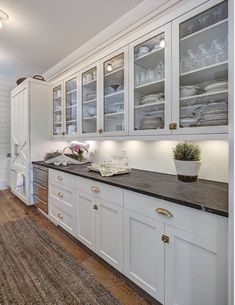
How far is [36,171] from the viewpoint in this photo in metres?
3.15

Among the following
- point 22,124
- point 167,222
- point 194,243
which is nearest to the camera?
point 194,243

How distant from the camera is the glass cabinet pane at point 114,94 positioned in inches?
80.3

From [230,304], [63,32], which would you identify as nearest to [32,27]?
[63,32]

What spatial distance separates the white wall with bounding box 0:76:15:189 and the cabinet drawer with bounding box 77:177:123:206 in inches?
134

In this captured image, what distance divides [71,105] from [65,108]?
0.52ft

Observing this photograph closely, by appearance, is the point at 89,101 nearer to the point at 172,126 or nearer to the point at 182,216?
the point at 172,126

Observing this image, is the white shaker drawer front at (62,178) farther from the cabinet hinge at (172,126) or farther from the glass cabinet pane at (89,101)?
the cabinet hinge at (172,126)

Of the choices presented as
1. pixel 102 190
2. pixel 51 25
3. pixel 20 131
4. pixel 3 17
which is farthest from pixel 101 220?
pixel 20 131

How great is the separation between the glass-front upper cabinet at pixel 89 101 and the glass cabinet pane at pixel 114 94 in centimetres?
19

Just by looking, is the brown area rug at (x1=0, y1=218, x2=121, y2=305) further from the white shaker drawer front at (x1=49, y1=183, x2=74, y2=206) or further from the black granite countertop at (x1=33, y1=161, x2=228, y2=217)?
the black granite countertop at (x1=33, y1=161, x2=228, y2=217)

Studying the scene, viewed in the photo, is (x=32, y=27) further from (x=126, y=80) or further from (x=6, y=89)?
(x=6, y=89)

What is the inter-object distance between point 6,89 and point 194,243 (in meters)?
5.06

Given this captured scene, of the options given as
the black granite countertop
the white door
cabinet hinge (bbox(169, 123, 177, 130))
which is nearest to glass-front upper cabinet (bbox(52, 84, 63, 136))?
the white door

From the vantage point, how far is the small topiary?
61.4 inches
